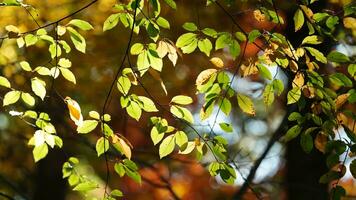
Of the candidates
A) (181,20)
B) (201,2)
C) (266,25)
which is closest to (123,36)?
(181,20)

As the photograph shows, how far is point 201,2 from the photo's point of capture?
13.8 ft

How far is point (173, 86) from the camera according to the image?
472 centimetres

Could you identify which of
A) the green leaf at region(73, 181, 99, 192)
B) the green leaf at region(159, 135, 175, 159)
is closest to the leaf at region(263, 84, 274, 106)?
the green leaf at region(159, 135, 175, 159)

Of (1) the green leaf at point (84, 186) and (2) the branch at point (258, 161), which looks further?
(2) the branch at point (258, 161)

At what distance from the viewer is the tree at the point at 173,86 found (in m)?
1.54

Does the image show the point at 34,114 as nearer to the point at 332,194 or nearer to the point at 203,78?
the point at 203,78

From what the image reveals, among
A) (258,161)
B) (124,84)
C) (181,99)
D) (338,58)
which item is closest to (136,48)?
(124,84)

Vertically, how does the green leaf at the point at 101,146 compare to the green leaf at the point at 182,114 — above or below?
below

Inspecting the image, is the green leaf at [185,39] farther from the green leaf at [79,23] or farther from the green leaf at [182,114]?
the green leaf at [79,23]

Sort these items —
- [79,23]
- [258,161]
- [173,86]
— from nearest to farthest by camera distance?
[79,23] → [258,161] → [173,86]

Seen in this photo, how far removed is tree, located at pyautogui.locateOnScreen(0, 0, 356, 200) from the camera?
5.06 feet

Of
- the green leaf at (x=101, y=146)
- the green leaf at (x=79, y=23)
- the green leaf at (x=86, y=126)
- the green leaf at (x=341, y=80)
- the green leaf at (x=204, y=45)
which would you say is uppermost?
the green leaf at (x=79, y=23)

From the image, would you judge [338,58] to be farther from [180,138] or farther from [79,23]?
[79,23]

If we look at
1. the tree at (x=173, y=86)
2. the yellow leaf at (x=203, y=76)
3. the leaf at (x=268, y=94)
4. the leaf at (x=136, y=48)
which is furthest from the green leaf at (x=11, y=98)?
the leaf at (x=268, y=94)
